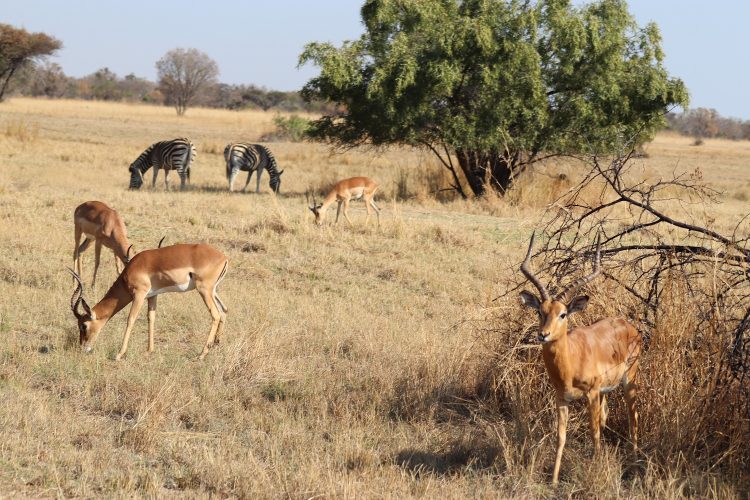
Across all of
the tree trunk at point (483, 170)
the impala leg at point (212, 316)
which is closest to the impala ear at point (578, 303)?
the impala leg at point (212, 316)

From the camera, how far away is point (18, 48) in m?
48.6

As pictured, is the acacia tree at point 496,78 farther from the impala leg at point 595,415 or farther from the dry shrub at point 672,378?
the impala leg at point 595,415

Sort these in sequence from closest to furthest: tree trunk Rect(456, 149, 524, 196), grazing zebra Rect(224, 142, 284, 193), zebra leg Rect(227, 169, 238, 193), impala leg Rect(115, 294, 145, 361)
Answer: impala leg Rect(115, 294, 145, 361) → tree trunk Rect(456, 149, 524, 196) → zebra leg Rect(227, 169, 238, 193) → grazing zebra Rect(224, 142, 284, 193)

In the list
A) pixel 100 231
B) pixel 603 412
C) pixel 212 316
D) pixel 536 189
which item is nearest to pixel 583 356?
pixel 603 412

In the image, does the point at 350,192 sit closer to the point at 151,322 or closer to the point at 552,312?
the point at 151,322

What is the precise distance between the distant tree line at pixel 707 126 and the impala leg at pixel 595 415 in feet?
239

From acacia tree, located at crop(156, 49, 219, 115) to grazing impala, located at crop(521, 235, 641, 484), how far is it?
59980mm

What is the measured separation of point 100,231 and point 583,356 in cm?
684

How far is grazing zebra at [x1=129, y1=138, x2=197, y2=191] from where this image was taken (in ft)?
70.9

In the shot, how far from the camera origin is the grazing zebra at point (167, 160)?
21625 millimetres

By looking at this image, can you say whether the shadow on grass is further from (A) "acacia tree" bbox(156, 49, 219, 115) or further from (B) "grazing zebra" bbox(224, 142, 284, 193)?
(A) "acacia tree" bbox(156, 49, 219, 115)

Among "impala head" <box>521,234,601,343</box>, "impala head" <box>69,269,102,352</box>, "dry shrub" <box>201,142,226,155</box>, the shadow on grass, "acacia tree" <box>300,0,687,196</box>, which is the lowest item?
the shadow on grass

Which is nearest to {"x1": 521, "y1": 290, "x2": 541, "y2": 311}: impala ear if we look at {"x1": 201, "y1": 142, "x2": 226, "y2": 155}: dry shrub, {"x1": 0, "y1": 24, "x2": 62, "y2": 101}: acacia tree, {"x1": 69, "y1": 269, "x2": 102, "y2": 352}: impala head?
{"x1": 69, "y1": 269, "x2": 102, "y2": 352}: impala head

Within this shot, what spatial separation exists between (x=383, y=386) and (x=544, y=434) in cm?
150
